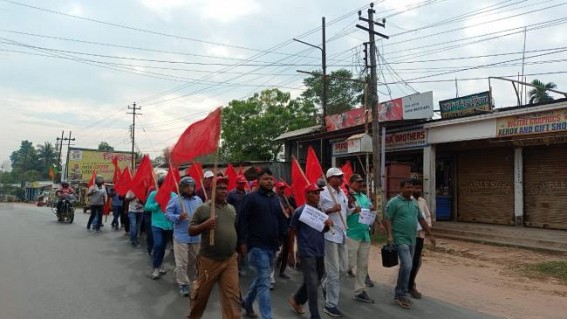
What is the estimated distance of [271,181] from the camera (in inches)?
226

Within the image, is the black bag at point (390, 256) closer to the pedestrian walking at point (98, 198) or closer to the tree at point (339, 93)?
the pedestrian walking at point (98, 198)

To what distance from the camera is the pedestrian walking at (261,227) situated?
18.2 feet

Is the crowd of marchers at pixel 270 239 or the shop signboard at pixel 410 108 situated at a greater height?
the shop signboard at pixel 410 108

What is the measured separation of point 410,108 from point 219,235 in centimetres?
1459


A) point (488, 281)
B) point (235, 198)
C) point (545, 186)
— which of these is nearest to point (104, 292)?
point (235, 198)

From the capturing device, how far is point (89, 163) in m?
58.2

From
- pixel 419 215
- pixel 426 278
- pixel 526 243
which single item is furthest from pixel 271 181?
pixel 526 243

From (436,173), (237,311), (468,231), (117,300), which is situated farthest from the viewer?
(436,173)

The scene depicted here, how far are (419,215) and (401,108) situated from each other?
12.5m

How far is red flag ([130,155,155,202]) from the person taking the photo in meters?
10.0

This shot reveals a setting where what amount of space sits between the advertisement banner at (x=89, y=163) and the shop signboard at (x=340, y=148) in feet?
128

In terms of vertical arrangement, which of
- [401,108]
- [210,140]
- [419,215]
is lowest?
[419,215]

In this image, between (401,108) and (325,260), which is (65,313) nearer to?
(325,260)

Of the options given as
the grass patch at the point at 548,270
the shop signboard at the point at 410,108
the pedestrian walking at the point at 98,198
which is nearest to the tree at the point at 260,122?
the shop signboard at the point at 410,108
